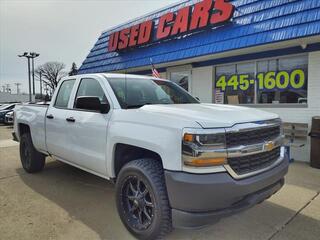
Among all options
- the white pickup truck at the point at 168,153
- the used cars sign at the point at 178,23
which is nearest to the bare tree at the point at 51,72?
the used cars sign at the point at 178,23

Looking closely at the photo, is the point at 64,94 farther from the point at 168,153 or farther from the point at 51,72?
the point at 51,72

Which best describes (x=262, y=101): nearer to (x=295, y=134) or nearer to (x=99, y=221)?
(x=295, y=134)

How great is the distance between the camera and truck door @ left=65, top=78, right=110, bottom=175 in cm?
386

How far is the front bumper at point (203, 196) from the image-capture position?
2.73 meters

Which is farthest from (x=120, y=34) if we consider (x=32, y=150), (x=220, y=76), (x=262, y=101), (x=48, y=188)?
(x=48, y=188)

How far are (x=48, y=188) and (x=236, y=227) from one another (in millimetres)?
3217

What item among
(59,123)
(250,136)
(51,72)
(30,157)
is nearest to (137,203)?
(250,136)

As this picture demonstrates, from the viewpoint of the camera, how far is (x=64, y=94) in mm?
5121

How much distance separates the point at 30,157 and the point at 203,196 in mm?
4442

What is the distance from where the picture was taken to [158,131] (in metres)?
3.06

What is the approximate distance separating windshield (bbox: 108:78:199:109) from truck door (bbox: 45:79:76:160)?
109cm

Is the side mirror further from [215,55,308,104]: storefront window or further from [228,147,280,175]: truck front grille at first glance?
[215,55,308,104]: storefront window

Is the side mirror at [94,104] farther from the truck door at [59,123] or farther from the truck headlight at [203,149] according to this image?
the truck headlight at [203,149]

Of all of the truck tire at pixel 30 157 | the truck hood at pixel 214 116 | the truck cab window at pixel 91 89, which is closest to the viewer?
the truck hood at pixel 214 116
